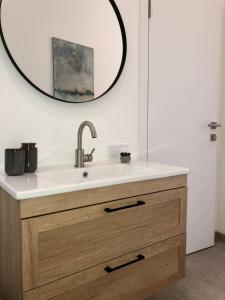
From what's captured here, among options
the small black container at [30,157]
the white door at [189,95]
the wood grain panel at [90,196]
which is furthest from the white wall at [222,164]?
the small black container at [30,157]

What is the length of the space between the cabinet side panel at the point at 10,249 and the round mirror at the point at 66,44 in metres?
0.62

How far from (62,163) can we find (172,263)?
74 centimetres

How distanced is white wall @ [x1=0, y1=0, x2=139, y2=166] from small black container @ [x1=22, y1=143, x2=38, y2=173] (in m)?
0.12

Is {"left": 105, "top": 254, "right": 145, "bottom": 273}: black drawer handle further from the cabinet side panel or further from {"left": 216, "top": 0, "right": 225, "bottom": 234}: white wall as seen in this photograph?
{"left": 216, "top": 0, "right": 225, "bottom": 234}: white wall

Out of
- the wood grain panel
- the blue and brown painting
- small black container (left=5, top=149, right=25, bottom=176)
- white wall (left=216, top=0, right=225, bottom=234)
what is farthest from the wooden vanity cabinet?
white wall (left=216, top=0, right=225, bottom=234)

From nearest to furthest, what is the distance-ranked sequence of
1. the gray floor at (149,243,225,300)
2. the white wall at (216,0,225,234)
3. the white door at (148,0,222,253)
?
the gray floor at (149,243,225,300)
the white door at (148,0,222,253)
the white wall at (216,0,225,234)

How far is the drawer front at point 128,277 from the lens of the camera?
98 centimetres

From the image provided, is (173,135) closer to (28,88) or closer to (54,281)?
(28,88)

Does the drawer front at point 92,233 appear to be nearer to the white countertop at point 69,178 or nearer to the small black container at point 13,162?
the white countertop at point 69,178

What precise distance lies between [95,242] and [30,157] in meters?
0.47

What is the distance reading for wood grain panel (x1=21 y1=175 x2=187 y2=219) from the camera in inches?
35.1

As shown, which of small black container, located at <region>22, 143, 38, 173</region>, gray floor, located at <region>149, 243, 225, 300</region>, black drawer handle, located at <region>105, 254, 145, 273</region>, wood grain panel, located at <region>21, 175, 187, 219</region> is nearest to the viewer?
wood grain panel, located at <region>21, 175, 187, 219</region>

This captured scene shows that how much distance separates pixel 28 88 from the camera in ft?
4.35

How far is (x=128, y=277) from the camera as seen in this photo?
1.16m
